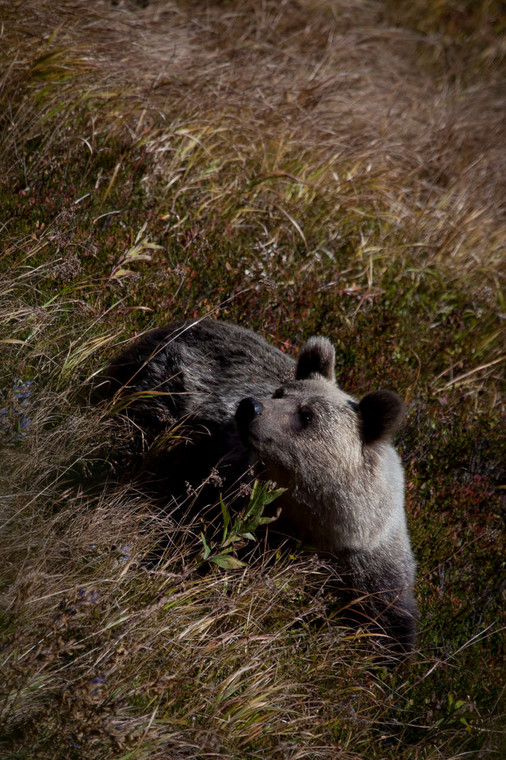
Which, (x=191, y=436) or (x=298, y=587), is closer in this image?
(x=298, y=587)

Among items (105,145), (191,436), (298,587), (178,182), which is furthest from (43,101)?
(298,587)

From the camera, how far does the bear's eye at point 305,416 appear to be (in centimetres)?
446

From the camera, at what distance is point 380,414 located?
4441mm

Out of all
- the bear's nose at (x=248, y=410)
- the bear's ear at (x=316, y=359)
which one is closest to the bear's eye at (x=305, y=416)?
the bear's nose at (x=248, y=410)

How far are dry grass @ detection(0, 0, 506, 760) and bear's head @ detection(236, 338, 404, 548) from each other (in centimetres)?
36

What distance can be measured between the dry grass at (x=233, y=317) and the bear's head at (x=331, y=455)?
1.19ft

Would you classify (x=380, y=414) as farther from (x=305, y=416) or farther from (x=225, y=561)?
(x=225, y=561)

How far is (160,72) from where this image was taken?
7402 mm

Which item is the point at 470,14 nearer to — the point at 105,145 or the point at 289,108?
the point at 289,108

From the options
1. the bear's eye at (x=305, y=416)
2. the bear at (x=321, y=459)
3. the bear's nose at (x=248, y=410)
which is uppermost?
the bear's nose at (x=248, y=410)

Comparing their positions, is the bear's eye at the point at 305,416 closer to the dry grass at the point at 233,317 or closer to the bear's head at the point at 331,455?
the bear's head at the point at 331,455

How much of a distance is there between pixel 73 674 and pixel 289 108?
268 inches

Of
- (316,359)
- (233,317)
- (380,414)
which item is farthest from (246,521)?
(233,317)

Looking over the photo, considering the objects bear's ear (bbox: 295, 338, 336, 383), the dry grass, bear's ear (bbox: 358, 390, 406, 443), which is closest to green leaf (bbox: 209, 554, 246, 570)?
the dry grass
